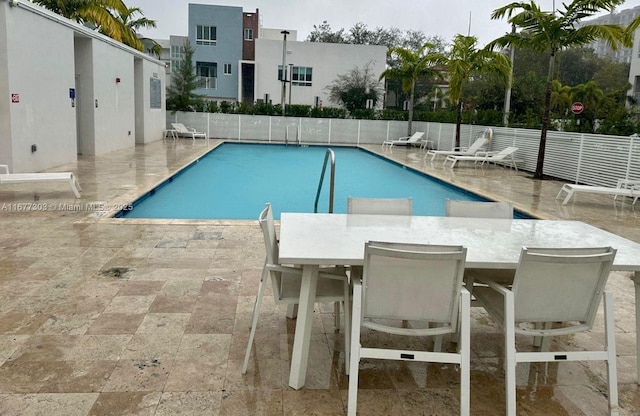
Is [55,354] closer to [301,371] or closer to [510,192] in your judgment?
[301,371]

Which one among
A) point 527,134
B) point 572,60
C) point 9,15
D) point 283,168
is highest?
point 572,60

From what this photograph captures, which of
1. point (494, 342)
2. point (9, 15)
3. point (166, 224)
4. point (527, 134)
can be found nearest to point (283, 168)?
point (527, 134)

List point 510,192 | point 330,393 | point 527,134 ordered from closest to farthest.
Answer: point 330,393 < point 510,192 < point 527,134

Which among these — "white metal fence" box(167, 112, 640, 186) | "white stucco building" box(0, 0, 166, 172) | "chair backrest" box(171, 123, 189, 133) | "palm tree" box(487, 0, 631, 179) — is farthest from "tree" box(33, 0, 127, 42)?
"palm tree" box(487, 0, 631, 179)

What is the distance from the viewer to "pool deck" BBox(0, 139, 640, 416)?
234cm

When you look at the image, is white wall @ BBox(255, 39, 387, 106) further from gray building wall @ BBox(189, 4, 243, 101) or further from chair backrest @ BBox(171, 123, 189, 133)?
chair backrest @ BBox(171, 123, 189, 133)

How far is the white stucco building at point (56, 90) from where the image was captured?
820cm

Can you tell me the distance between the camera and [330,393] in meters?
2.44

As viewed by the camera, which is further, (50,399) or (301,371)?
(301,371)

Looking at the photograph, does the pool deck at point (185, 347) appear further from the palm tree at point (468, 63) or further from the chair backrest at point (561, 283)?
the palm tree at point (468, 63)

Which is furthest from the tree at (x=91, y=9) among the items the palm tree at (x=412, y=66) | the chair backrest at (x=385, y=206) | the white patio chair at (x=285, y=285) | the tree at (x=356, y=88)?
the tree at (x=356, y=88)

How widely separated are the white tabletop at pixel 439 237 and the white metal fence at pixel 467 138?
7.14 metres

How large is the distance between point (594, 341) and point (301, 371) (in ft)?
6.17

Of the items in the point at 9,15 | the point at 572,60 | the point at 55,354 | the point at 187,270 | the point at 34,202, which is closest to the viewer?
the point at 55,354
